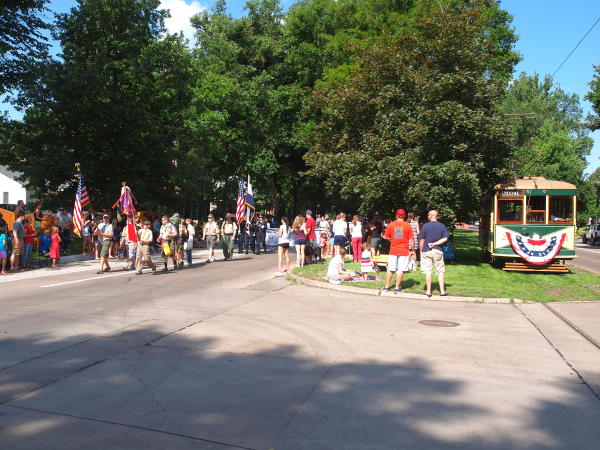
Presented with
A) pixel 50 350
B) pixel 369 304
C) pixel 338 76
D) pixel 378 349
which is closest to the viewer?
pixel 50 350

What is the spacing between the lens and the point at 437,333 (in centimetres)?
816

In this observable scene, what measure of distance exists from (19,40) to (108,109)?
5.51m

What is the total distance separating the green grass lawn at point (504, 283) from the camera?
40.1 feet

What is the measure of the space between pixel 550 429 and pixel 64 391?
4425 millimetres

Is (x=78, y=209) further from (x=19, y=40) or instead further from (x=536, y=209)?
(x=536, y=209)

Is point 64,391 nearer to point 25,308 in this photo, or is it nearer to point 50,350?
point 50,350

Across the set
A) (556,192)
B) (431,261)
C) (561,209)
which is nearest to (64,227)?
(431,261)

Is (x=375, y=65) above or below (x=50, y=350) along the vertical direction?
above

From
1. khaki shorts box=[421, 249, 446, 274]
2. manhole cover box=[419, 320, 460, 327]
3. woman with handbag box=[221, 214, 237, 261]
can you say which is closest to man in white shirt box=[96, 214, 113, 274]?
woman with handbag box=[221, 214, 237, 261]

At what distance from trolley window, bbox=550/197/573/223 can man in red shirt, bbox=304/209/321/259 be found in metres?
7.67

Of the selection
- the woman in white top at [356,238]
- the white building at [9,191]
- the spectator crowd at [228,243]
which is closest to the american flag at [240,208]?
the spectator crowd at [228,243]

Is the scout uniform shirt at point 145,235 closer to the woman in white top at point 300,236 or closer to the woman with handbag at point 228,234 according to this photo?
the woman in white top at point 300,236

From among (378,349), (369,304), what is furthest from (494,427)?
(369,304)

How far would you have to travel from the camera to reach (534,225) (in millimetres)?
17094
